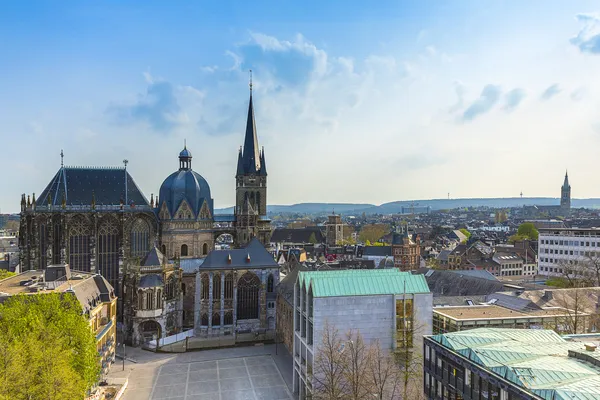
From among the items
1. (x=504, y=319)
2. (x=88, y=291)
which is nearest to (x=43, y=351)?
(x=88, y=291)

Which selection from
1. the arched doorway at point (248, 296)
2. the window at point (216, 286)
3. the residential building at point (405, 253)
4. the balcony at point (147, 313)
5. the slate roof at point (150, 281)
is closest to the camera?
the balcony at point (147, 313)

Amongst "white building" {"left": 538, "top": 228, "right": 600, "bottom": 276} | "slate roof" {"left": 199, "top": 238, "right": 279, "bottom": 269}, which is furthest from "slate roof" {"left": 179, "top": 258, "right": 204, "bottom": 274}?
"white building" {"left": 538, "top": 228, "right": 600, "bottom": 276}

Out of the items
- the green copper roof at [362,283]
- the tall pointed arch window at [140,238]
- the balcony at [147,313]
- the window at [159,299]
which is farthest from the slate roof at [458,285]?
the tall pointed arch window at [140,238]

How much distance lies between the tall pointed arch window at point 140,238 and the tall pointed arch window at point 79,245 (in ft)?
23.6

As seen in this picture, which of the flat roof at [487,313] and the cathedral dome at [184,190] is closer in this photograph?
the flat roof at [487,313]

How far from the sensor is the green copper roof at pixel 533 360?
29.9 meters

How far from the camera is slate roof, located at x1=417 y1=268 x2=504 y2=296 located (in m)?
74.8

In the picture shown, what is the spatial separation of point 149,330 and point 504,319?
5144 cm

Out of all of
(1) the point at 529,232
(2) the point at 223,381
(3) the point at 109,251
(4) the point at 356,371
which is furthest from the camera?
(1) the point at 529,232

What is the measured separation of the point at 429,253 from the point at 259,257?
102 metres

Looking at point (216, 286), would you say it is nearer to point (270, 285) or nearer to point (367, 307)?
point (270, 285)

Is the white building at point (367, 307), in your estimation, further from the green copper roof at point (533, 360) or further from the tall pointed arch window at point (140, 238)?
the tall pointed arch window at point (140, 238)

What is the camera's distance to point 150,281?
76688 mm

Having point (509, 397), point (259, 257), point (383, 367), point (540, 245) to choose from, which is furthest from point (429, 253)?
point (509, 397)
